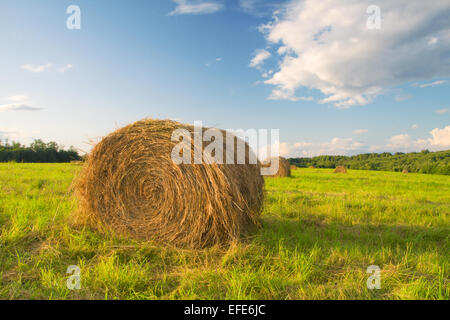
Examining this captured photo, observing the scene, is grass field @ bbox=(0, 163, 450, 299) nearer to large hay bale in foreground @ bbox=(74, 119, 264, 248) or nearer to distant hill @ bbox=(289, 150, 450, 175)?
large hay bale in foreground @ bbox=(74, 119, 264, 248)

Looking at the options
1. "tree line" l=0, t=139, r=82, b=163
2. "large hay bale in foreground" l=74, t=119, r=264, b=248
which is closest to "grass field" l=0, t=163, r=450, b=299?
"large hay bale in foreground" l=74, t=119, r=264, b=248

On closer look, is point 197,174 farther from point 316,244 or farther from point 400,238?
point 400,238

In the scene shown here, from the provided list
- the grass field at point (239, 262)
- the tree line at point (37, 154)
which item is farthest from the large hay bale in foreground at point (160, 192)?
the tree line at point (37, 154)

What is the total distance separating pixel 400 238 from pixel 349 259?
1.65 metres

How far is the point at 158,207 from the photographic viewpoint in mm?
4301

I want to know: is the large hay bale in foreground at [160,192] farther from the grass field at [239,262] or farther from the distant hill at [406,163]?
the distant hill at [406,163]

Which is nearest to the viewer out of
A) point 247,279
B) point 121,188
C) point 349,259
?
point 247,279

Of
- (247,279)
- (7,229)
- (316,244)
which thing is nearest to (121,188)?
(7,229)

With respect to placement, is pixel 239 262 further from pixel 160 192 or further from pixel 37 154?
pixel 37 154

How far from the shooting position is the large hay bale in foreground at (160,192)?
12.8 feet

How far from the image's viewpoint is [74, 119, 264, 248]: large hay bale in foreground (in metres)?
3.89

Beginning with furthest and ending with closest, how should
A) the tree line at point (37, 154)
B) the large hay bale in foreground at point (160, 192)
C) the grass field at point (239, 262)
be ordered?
the tree line at point (37, 154) → the large hay bale in foreground at point (160, 192) → the grass field at point (239, 262)

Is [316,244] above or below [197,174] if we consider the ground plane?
below

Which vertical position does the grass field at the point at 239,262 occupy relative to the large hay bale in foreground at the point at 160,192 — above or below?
below
